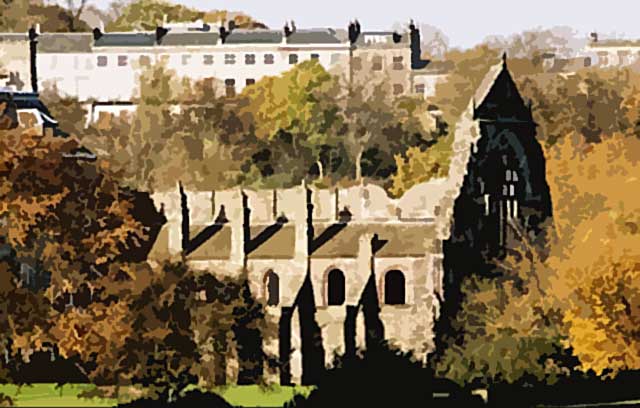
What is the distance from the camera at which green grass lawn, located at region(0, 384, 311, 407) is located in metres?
17.8

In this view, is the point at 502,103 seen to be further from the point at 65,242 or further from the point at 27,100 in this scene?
the point at 27,100

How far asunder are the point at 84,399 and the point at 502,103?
5.40 meters

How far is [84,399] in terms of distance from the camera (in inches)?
704

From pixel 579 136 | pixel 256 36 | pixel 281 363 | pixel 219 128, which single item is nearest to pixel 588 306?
pixel 579 136

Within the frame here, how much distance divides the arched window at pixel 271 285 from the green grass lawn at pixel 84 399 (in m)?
0.99

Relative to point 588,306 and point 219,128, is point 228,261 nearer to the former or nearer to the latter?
point 219,128

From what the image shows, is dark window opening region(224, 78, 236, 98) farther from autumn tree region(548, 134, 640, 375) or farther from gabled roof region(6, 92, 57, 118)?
autumn tree region(548, 134, 640, 375)

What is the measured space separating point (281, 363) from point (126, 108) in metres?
3.50

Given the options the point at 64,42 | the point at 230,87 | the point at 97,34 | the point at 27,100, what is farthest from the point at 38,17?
the point at 27,100

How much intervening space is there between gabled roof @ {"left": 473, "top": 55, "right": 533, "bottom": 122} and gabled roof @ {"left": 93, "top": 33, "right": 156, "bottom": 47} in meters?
4.24

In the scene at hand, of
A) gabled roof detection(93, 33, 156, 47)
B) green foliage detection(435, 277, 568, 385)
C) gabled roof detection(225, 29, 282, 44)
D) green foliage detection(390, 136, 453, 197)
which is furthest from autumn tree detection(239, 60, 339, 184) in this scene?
green foliage detection(435, 277, 568, 385)

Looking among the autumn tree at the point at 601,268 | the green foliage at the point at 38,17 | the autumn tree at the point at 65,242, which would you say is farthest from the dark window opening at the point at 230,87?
the autumn tree at the point at 601,268

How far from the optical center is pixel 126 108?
1984 cm

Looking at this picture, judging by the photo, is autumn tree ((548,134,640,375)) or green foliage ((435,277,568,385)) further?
autumn tree ((548,134,640,375))
